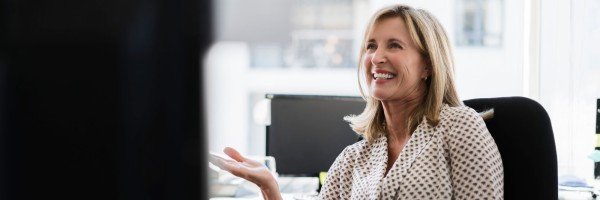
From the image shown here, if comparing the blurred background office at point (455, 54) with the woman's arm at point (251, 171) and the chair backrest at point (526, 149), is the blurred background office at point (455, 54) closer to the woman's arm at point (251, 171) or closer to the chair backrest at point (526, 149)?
the woman's arm at point (251, 171)

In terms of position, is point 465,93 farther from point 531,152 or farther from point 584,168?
point 531,152

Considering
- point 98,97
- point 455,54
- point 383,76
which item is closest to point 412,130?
point 383,76

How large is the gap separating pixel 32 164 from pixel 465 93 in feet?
9.53

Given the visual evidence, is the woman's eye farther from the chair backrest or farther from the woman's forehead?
the chair backrest

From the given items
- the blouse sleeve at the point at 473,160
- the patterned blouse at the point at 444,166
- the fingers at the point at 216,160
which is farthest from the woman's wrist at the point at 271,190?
the fingers at the point at 216,160

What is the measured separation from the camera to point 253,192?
7.34ft

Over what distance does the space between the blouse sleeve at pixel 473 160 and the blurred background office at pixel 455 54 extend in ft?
1.24

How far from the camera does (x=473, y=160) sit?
1193mm

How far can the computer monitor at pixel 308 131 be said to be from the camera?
7.02ft

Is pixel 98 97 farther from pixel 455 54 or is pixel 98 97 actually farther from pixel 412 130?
pixel 455 54

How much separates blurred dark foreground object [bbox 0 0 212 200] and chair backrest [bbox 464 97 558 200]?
1.03m

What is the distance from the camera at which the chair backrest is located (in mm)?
1117

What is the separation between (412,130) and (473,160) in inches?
7.9

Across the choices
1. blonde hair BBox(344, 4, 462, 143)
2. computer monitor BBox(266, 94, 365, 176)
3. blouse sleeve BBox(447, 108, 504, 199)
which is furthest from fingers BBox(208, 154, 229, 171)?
computer monitor BBox(266, 94, 365, 176)
